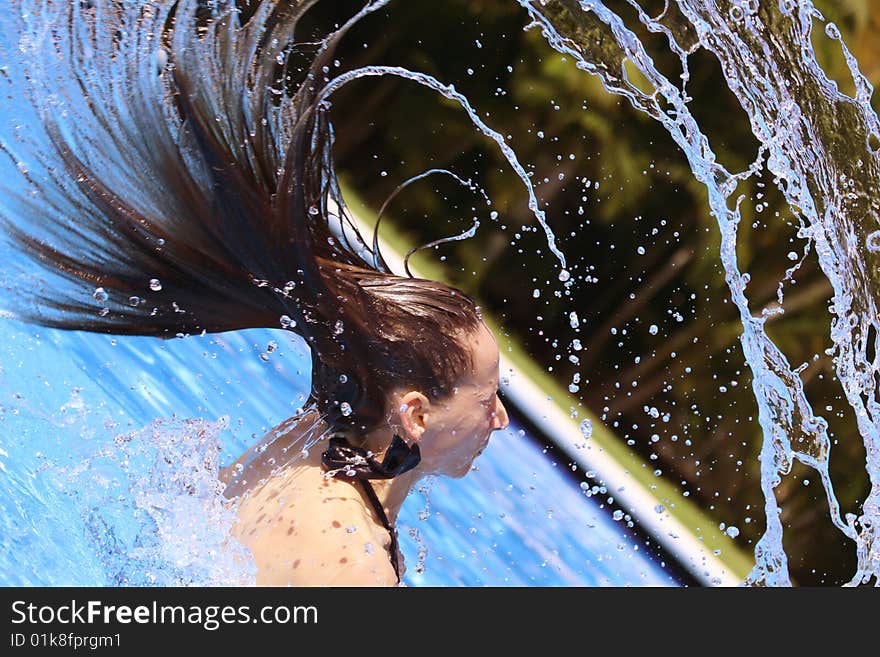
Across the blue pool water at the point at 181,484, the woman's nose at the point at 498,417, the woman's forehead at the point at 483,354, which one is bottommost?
the blue pool water at the point at 181,484


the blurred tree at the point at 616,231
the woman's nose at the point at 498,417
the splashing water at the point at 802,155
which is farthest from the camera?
the blurred tree at the point at 616,231

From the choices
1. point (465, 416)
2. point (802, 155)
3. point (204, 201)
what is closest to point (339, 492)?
point (465, 416)

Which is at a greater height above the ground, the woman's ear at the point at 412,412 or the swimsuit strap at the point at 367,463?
the woman's ear at the point at 412,412

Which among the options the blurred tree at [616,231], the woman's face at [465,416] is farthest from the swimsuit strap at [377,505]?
Answer: the blurred tree at [616,231]

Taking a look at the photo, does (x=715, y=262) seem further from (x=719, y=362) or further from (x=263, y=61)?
(x=263, y=61)

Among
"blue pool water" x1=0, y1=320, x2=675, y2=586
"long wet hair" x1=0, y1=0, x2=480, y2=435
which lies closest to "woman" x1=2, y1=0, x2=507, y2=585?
"long wet hair" x1=0, y1=0, x2=480, y2=435

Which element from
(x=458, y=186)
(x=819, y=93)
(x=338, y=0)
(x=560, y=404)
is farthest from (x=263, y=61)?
(x=560, y=404)

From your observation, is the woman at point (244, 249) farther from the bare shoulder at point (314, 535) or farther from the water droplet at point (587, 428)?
the water droplet at point (587, 428)

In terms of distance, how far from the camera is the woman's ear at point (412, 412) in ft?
5.34

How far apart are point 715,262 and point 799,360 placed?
0.54 meters

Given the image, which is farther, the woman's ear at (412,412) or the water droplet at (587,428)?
the water droplet at (587,428)

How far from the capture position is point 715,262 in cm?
450
